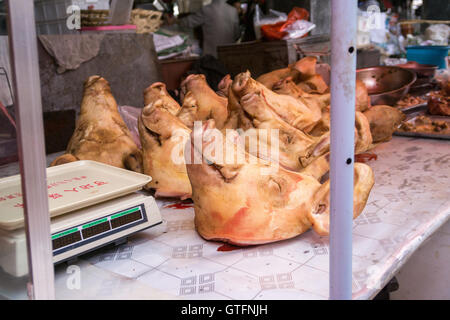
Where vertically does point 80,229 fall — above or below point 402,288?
above

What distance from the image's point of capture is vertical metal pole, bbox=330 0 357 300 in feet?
2.98

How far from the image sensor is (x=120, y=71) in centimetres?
312

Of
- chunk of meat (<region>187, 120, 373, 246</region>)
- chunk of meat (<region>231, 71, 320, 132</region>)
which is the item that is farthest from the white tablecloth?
chunk of meat (<region>231, 71, 320, 132</region>)

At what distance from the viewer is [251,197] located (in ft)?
4.47

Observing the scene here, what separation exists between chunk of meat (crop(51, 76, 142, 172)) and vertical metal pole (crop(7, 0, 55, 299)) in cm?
97

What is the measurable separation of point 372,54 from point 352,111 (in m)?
4.22

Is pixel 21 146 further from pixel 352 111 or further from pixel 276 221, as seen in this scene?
pixel 276 221

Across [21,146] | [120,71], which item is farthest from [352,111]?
[120,71]

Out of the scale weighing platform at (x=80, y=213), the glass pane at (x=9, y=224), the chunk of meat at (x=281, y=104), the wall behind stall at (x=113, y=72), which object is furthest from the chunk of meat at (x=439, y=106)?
the glass pane at (x=9, y=224)

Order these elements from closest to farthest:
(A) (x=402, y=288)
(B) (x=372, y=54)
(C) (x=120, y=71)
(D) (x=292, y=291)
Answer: (D) (x=292, y=291) → (A) (x=402, y=288) → (C) (x=120, y=71) → (B) (x=372, y=54)

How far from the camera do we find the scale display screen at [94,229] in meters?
1.21

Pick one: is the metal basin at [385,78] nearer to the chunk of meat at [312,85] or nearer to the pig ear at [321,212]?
the chunk of meat at [312,85]

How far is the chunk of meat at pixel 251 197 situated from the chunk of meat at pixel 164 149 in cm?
34

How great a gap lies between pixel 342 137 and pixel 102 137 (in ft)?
4.13
